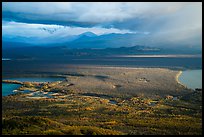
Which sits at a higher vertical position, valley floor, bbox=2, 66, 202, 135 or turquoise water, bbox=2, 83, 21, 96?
valley floor, bbox=2, 66, 202, 135

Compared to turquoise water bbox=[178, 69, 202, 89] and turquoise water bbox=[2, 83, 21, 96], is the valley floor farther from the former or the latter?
turquoise water bbox=[178, 69, 202, 89]

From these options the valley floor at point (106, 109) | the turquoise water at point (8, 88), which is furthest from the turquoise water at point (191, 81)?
the turquoise water at point (8, 88)

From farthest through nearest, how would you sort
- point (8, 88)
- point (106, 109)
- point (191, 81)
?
point (191, 81), point (8, 88), point (106, 109)

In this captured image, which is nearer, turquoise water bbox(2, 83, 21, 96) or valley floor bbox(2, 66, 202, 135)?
valley floor bbox(2, 66, 202, 135)

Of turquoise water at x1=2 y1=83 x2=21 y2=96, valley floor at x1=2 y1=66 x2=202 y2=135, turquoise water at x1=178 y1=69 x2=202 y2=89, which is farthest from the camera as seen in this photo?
turquoise water at x1=178 y1=69 x2=202 y2=89

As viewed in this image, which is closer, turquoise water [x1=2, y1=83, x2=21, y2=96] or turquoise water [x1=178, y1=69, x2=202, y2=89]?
turquoise water [x1=2, y1=83, x2=21, y2=96]

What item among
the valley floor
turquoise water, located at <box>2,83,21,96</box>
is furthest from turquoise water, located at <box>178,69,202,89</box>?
turquoise water, located at <box>2,83,21,96</box>

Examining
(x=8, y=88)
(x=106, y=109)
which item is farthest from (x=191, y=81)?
(x=8, y=88)

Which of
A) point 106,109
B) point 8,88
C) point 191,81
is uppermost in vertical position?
point 191,81

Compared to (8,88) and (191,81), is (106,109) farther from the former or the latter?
(191,81)

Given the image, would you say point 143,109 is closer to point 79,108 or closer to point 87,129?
point 79,108

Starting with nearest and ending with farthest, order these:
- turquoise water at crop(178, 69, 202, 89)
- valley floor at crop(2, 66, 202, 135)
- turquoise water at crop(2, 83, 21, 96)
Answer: valley floor at crop(2, 66, 202, 135) < turquoise water at crop(2, 83, 21, 96) < turquoise water at crop(178, 69, 202, 89)
